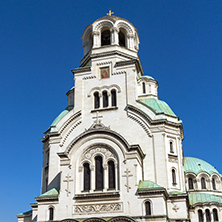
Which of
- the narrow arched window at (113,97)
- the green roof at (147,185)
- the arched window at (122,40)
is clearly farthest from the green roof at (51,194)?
the arched window at (122,40)

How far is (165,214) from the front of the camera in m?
31.1

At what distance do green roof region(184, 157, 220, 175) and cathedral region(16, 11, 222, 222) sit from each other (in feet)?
0.38

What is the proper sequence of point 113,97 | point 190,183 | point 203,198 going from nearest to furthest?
point 203,198
point 113,97
point 190,183

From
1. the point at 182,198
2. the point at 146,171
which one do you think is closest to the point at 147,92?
the point at 146,171

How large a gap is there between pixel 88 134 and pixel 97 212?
729cm

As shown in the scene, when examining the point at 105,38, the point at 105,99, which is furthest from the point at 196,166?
the point at 105,38

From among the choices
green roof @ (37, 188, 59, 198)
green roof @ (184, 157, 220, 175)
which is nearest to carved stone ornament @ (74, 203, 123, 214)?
green roof @ (37, 188, 59, 198)

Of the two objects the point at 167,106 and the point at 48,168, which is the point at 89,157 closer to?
the point at 48,168

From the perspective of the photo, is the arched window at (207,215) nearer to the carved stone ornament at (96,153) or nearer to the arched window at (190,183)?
the arched window at (190,183)

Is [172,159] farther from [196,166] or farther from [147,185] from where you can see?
[196,166]

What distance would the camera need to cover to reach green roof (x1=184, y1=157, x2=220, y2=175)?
146 feet

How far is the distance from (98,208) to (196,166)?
17.1 metres

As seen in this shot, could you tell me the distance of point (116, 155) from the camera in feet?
113

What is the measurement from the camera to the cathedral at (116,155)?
32.6m
